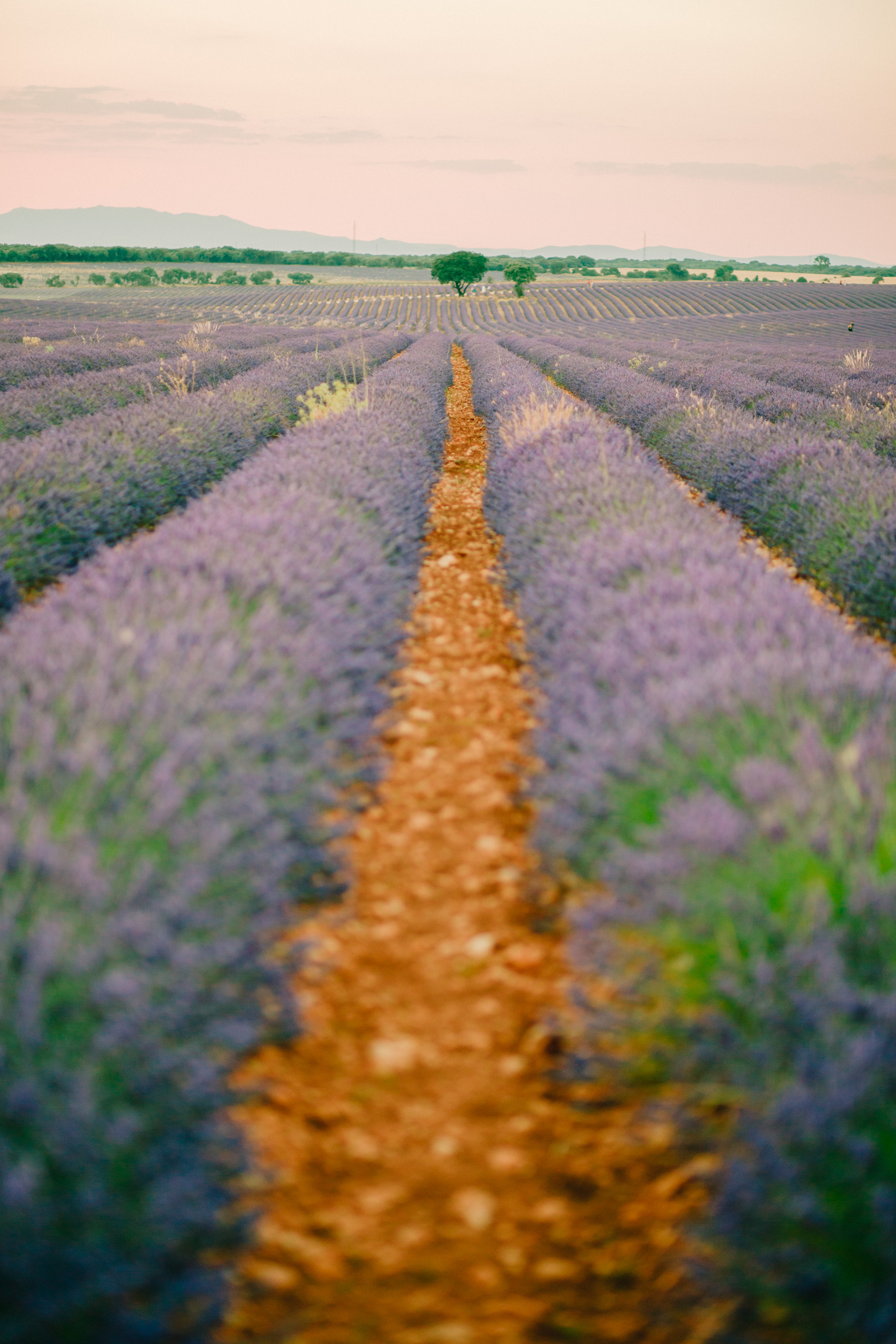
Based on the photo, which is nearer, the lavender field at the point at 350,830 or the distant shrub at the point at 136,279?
the lavender field at the point at 350,830

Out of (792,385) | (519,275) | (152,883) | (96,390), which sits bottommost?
(152,883)

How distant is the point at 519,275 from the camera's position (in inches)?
2608

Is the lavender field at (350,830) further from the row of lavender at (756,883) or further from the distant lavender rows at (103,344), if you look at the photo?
the distant lavender rows at (103,344)

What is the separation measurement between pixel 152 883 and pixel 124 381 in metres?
10.7

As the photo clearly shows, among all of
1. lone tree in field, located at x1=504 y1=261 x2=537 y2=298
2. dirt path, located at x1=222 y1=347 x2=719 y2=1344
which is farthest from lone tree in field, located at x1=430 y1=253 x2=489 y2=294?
dirt path, located at x1=222 y1=347 x2=719 y2=1344

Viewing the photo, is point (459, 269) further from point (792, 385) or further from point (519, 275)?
point (792, 385)

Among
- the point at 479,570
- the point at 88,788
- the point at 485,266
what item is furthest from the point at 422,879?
the point at 485,266

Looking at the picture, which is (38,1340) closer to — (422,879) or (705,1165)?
(705,1165)

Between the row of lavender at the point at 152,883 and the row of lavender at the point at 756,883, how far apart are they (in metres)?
0.86

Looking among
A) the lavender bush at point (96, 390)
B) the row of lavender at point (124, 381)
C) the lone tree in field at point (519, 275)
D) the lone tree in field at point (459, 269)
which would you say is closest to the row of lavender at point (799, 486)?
the row of lavender at point (124, 381)

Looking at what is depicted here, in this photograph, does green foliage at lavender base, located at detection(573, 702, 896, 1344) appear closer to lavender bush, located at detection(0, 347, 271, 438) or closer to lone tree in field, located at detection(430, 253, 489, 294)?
lavender bush, located at detection(0, 347, 271, 438)

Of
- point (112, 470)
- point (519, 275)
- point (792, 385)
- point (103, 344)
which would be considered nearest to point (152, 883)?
point (112, 470)

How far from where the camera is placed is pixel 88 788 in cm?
177

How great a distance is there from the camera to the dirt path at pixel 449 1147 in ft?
4.62
